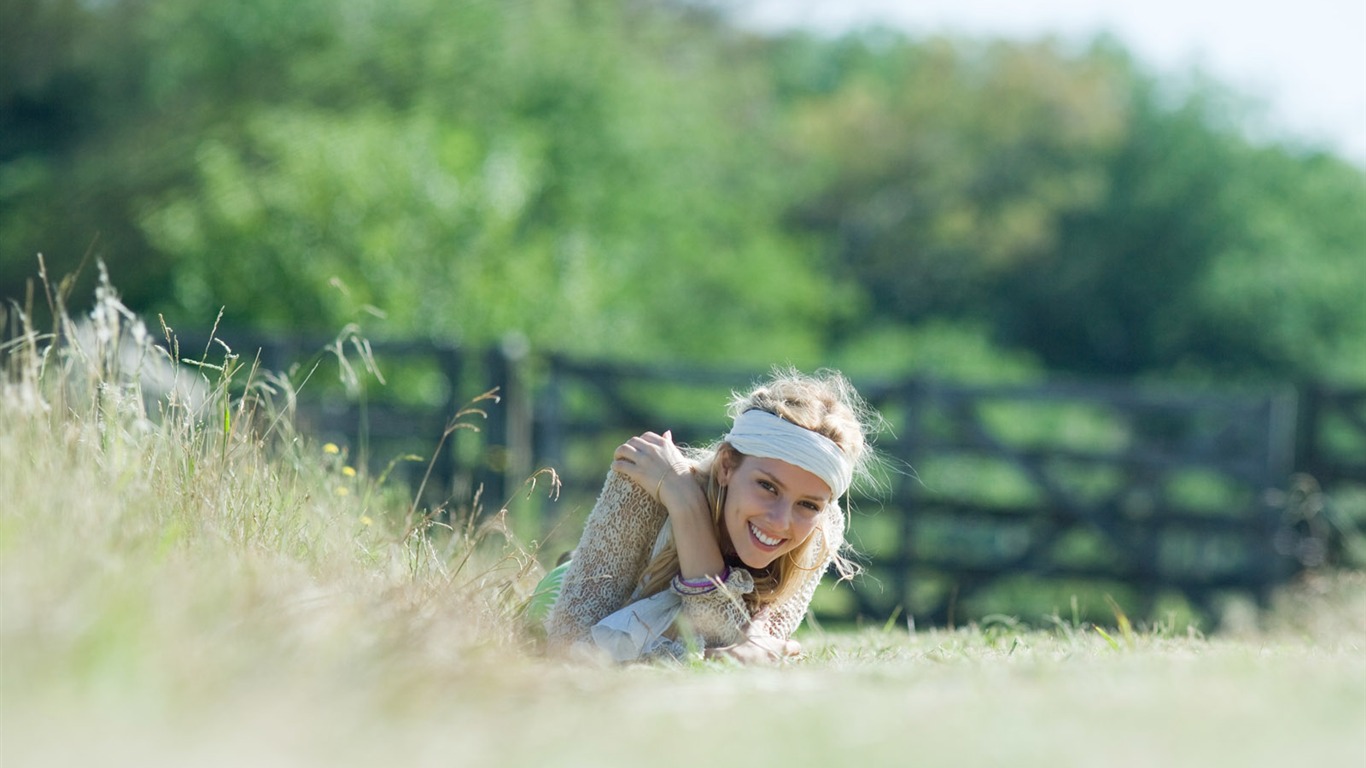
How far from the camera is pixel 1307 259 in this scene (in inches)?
1250

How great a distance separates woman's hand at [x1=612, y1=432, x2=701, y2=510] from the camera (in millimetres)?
3752

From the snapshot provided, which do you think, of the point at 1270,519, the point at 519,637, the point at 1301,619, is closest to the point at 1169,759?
the point at 519,637

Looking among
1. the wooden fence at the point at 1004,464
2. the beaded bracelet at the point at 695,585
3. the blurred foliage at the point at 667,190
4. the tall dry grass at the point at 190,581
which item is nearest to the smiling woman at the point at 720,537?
the beaded bracelet at the point at 695,585

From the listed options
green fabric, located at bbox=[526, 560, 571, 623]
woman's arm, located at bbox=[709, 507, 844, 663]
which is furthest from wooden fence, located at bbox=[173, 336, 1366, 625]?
woman's arm, located at bbox=[709, 507, 844, 663]

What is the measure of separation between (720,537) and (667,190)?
57.1 feet

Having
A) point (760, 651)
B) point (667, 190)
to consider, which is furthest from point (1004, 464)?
point (667, 190)

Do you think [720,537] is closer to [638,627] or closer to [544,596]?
[638,627]

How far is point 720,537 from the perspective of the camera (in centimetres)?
392

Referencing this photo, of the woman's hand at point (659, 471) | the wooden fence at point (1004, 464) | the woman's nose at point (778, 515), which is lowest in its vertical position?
the wooden fence at point (1004, 464)

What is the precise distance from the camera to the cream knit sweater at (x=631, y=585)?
369cm

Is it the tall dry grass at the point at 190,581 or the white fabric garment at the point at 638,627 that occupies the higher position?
the tall dry grass at the point at 190,581

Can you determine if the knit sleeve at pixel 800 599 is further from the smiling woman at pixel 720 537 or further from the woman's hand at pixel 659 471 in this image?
the woman's hand at pixel 659 471

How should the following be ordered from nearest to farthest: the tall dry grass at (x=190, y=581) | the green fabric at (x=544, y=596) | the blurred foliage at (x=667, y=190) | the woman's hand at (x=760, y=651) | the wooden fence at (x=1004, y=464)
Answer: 1. the tall dry grass at (x=190, y=581)
2. the woman's hand at (x=760, y=651)
3. the green fabric at (x=544, y=596)
4. the wooden fence at (x=1004, y=464)
5. the blurred foliage at (x=667, y=190)

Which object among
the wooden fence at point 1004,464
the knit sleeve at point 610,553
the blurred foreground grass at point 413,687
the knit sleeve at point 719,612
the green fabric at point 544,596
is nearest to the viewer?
the blurred foreground grass at point 413,687
